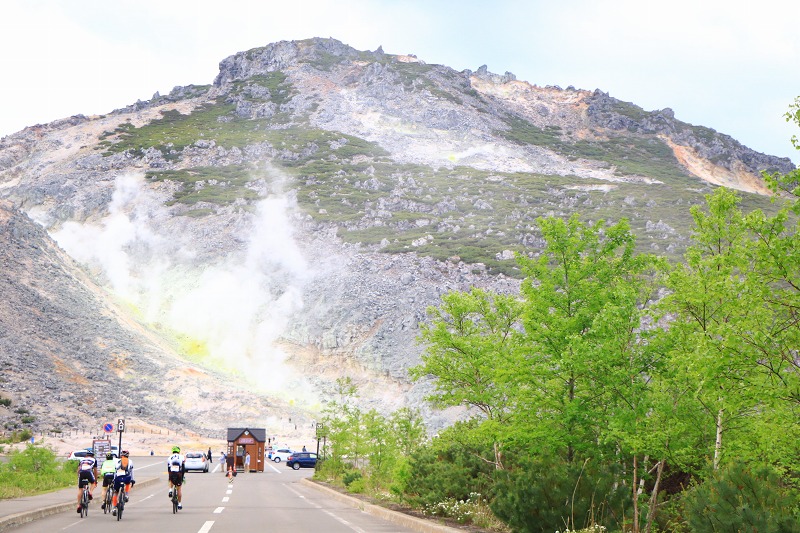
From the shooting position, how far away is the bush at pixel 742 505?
329 inches

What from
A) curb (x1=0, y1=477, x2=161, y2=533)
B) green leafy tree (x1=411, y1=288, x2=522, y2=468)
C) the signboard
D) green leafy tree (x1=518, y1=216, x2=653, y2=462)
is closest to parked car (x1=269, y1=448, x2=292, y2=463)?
the signboard

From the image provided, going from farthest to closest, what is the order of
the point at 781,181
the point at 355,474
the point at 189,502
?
the point at 355,474
the point at 189,502
the point at 781,181

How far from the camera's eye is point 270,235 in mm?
121188

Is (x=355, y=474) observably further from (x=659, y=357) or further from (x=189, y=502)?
(x=659, y=357)

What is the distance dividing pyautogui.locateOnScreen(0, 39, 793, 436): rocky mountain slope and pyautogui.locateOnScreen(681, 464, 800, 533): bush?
6253cm

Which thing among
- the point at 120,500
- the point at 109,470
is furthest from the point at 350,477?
the point at 120,500

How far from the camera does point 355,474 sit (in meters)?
34.2

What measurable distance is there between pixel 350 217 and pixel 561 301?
377 ft

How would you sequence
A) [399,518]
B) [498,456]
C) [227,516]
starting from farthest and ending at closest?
[227,516] → [399,518] → [498,456]

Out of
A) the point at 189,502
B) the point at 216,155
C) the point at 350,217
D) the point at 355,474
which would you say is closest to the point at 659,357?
the point at 189,502

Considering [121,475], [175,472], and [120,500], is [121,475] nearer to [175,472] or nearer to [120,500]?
[120,500]

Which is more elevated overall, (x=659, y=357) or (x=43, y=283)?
(x=43, y=283)

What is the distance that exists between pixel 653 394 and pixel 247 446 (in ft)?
148

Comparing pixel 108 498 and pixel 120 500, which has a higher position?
pixel 120 500
